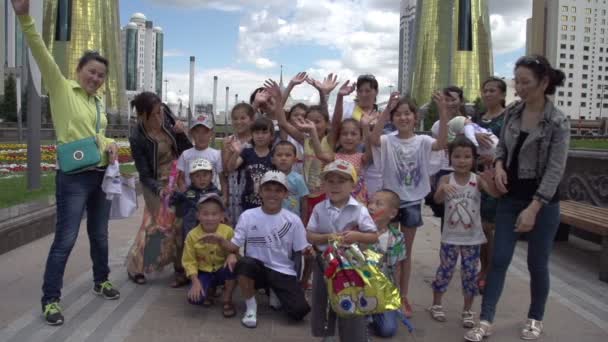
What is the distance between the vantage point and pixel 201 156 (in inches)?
192

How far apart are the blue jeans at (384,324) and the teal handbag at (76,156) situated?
221 cm

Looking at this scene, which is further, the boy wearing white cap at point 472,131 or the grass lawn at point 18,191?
the grass lawn at point 18,191

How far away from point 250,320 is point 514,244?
187 cm

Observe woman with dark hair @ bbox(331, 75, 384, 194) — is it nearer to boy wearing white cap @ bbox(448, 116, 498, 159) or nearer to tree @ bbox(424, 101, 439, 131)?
boy wearing white cap @ bbox(448, 116, 498, 159)

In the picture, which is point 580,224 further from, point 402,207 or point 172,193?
point 172,193

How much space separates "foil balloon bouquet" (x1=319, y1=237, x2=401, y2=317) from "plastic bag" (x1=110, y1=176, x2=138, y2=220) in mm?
2052

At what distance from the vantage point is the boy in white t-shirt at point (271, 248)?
13.2 ft

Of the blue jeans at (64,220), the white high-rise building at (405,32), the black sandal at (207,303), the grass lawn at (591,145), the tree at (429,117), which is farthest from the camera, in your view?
the white high-rise building at (405,32)

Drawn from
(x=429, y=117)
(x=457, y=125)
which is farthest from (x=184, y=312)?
(x=429, y=117)

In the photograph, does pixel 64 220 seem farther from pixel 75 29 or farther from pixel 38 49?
pixel 75 29

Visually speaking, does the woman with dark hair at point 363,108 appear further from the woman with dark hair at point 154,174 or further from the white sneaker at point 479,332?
the woman with dark hair at point 154,174

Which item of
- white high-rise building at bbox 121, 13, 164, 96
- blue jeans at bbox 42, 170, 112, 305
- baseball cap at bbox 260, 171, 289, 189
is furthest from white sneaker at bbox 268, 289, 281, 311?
white high-rise building at bbox 121, 13, 164, 96

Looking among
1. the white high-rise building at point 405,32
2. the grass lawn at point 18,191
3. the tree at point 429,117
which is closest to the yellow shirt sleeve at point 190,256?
the grass lawn at point 18,191

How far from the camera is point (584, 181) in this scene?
25.2 feet
